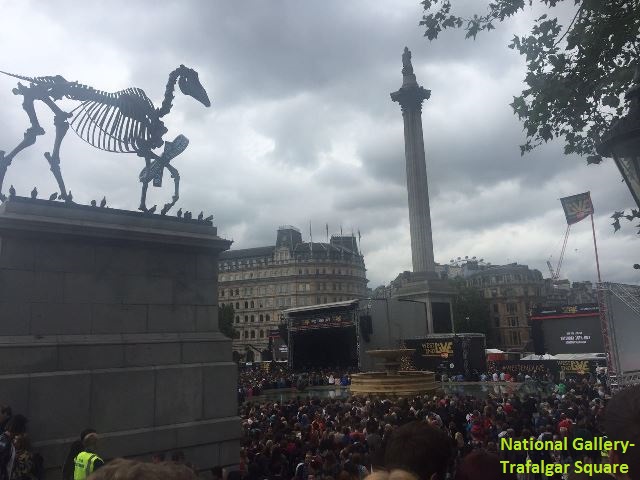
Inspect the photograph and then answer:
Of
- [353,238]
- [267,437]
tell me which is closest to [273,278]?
[353,238]

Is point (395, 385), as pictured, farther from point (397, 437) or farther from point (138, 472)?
point (138, 472)

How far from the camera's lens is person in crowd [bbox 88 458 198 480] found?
5.58 feet

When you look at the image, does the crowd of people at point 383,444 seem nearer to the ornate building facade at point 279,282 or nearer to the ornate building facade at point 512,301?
the ornate building facade at point 512,301

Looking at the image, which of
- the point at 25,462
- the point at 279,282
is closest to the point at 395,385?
the point at 25,462

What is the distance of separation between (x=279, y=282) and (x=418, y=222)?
48906 mm

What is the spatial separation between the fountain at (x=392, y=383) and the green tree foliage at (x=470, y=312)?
193 ft

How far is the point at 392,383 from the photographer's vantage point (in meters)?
28.3

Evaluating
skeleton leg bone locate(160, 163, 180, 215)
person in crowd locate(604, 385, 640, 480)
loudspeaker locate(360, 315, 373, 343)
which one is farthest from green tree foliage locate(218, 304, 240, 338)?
person in crowd locate(604, 385, 640, 480)

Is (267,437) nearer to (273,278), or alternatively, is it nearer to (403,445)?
(403,445)

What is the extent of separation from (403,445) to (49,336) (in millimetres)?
8268

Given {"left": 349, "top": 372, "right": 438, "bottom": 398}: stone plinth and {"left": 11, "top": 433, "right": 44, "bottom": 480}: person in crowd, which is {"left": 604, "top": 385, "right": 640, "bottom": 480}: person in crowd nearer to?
{"left": 11, "top": 433, "right": 44, "bottom": 480}: person in crowd

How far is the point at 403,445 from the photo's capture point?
3.03m

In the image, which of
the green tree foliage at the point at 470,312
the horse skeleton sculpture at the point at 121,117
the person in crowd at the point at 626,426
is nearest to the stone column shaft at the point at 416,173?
the green tree foliage at the point at 470,312

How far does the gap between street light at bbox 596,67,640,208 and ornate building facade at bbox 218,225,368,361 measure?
97.1 m
